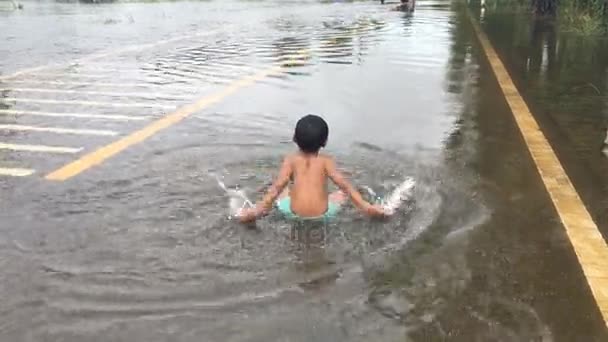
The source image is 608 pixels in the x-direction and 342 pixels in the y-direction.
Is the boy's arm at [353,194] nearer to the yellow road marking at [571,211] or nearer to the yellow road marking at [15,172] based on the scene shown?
the yellow road marking at [571,211]

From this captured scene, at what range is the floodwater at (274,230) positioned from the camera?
3.16 meters

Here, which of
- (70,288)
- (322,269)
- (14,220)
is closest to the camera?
(70,288)

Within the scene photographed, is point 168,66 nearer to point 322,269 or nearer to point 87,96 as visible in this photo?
point 87,96

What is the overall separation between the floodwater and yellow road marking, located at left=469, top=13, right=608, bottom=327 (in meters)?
0.07

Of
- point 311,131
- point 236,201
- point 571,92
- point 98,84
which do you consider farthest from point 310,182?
point 98,84

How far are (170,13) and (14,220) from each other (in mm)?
22617

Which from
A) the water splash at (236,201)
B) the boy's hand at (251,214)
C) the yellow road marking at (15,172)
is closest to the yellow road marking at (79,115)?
the yellow road marking at (15,172)

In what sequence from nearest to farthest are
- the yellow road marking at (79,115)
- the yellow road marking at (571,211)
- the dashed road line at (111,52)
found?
the yellow road marking at (571,211) → the yellow road marking at (79,115) → the dashed road line at (111,52)

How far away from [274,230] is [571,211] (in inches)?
74.3

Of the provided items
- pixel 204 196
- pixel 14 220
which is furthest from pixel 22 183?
pixel 204 196

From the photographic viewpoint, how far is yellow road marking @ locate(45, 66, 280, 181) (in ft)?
17.9

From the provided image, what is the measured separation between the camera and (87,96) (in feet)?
28.2

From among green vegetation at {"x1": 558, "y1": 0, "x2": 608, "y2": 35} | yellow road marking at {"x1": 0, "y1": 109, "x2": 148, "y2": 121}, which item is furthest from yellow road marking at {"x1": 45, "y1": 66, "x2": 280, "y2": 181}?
green vegetation at {"x1": 558, "y1": 0, "x2": 608, "y2": 35}

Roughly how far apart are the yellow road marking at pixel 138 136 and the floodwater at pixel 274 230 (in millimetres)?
114
